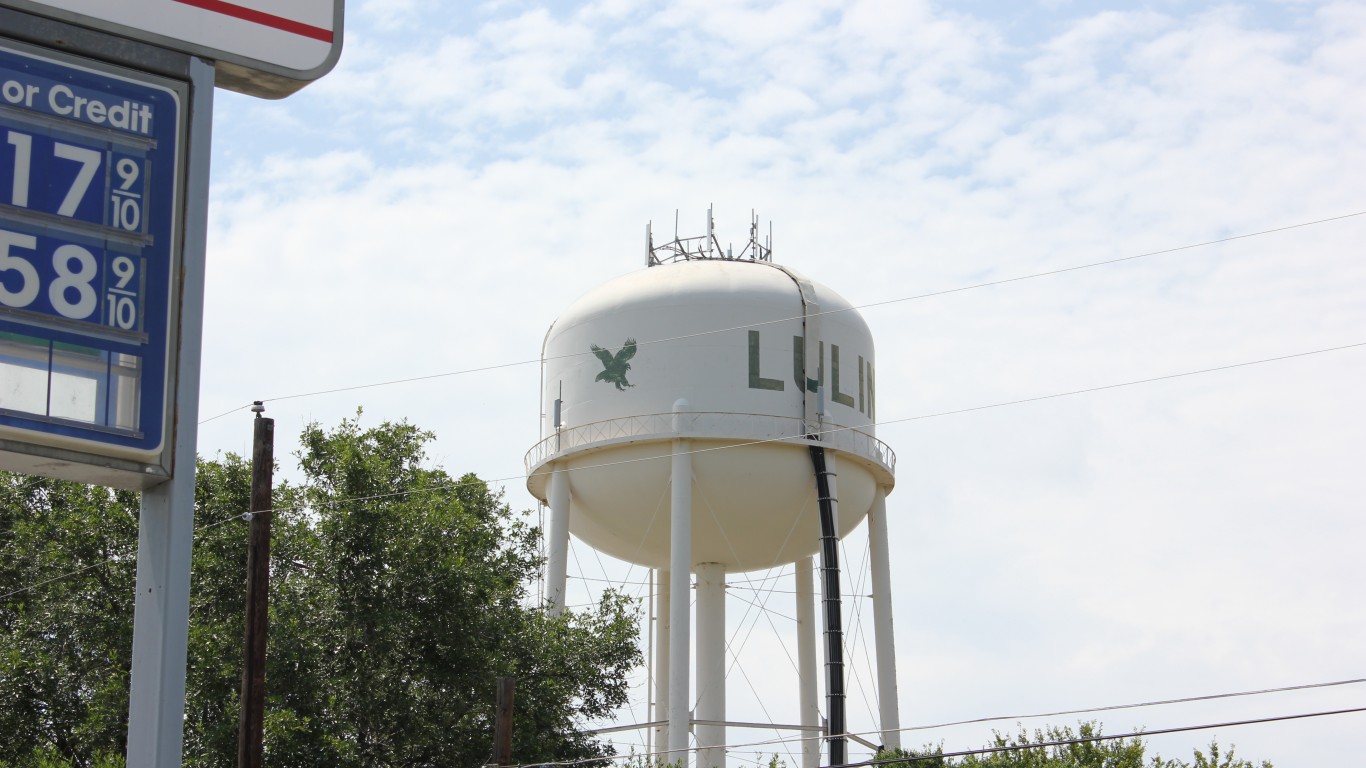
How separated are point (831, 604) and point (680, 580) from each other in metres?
3.38

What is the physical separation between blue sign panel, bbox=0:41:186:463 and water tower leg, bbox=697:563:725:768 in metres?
26.5

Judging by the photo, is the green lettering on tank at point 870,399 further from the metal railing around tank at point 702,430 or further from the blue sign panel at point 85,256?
the blue sign panel at point 85,256

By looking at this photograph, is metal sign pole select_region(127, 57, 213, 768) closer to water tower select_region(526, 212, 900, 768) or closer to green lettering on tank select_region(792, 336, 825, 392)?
water tower select_region(526, 212, 900, 768)

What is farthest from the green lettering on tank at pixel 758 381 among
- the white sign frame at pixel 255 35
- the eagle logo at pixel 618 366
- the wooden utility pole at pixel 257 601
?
the white sign frame at pixel 255 35

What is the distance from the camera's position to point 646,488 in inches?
1339

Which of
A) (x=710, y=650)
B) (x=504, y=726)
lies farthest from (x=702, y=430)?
(x=504, y=726)

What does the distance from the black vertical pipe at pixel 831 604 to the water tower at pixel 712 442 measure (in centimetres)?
4

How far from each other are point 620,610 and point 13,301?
24960 mm

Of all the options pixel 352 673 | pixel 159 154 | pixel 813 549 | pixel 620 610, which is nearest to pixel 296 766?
pixel 352 673

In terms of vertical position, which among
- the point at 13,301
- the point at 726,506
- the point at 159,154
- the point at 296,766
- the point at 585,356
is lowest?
the point at 296,766

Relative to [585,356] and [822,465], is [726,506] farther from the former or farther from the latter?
[585,356]

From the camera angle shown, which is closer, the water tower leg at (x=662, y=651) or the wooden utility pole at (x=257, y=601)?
the wooden utility pole at (x=257, y=601)

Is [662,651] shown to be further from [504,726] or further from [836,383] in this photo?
[504,726]

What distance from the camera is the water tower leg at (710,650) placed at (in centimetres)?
3531
